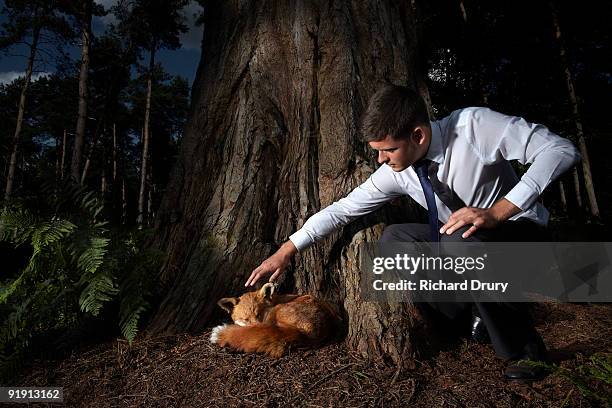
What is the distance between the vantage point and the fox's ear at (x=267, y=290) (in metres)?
3.00

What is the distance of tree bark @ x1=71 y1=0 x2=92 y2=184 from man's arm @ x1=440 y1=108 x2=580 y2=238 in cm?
1402

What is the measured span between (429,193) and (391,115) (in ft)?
2.07

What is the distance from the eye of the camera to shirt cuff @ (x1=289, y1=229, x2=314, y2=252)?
2922 mm

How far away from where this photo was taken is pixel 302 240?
2.93m

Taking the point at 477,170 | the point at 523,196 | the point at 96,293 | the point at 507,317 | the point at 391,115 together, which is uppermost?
the point at 391,115

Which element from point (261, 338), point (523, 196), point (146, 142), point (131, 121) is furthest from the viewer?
point (131, 121)

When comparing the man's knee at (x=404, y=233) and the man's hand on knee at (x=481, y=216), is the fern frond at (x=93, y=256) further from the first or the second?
the man's hand on knee at (x=481, y=216)

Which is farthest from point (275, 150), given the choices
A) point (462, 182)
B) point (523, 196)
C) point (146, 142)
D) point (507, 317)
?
point (146, 142)

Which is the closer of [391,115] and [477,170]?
[391,115]

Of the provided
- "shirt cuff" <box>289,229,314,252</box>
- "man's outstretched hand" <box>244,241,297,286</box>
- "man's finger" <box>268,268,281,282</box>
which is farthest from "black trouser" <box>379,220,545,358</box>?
"man's finger" <box>268,268,281,282</box>

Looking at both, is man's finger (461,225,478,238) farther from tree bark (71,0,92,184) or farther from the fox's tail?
tree bark (71,0,92,184)

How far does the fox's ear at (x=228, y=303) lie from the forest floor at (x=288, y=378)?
248mm

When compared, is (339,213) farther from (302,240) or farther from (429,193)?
(429,193)

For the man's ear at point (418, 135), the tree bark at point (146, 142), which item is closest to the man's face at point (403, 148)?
the man's ear at point (418, 135)
